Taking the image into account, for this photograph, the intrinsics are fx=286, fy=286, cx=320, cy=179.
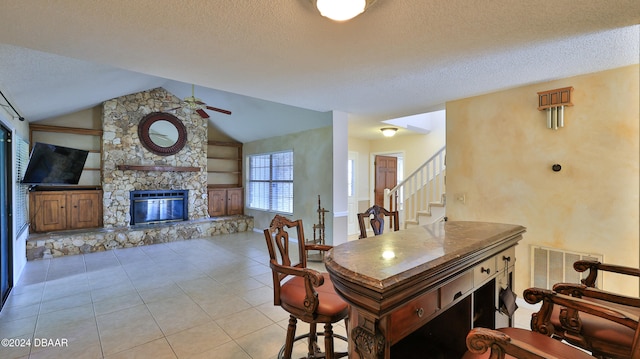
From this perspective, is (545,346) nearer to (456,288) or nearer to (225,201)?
(456,288)

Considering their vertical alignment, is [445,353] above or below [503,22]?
below

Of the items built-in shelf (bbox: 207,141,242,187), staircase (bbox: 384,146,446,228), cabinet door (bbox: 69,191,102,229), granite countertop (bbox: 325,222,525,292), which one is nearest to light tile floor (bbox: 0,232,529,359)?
cabinet door (bbox: 69,191,102,229)

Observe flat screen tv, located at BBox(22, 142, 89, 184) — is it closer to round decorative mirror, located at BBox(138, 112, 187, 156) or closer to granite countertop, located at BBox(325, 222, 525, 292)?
round decorative mirror, located at BBox(138, 112, 187, 156)

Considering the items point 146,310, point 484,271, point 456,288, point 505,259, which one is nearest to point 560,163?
point 505,259

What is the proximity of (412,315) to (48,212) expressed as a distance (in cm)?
715

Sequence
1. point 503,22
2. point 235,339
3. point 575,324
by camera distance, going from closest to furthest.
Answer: point 575,324 → point 503,22 → point 235,339

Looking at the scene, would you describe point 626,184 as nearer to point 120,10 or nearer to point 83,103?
point 120,10

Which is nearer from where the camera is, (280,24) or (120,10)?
(120,10)

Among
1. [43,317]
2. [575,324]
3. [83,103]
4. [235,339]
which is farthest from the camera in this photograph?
[83,103]

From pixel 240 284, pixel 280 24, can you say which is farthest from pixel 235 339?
pixel 280 24

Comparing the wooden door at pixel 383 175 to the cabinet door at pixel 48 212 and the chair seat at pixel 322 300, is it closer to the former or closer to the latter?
the chair seat at pixel 322 300

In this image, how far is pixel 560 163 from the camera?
2953 mm

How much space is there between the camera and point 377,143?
7.80 metres

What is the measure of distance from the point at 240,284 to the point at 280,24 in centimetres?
319
